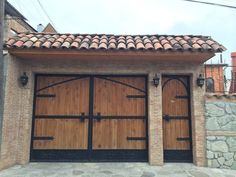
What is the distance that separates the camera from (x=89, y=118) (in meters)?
6.57

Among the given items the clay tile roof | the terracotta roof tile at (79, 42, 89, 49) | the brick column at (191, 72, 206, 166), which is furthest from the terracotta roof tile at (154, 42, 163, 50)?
the terracotta roof tile at (79, 42, 89, 49)

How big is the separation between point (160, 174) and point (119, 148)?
4.81 feet

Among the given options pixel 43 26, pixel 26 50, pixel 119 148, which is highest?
pixel 43 26

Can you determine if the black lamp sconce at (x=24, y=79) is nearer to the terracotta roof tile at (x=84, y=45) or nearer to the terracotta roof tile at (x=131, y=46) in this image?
the terracotta roof tile at (x=84, y=45)

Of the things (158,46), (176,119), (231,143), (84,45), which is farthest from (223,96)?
(84,45)

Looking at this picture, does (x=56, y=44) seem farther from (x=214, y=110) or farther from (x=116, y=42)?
(x=214, y=110)

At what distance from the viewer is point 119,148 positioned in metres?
6.50

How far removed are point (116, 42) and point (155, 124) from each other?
243 cm

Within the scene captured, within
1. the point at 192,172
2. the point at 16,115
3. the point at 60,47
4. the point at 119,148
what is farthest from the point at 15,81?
the point at 192,172

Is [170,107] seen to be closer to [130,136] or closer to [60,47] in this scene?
[130,136]

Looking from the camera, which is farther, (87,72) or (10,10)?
(10,10)

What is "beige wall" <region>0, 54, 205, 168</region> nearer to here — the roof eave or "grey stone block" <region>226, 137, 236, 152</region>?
the roof eave

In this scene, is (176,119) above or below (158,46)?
below

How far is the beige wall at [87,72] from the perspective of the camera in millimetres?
6016
